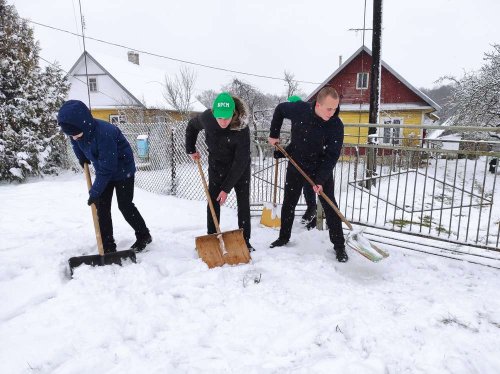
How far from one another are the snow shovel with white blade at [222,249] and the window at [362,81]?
18.8 meters

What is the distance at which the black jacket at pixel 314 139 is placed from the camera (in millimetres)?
3459

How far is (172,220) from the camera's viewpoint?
16.1ft

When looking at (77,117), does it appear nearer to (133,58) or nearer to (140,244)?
(140,244)

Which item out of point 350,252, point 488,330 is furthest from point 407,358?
point 350,252

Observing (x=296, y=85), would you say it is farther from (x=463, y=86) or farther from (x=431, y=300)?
(x=431, y=300)

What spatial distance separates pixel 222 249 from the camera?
327cm

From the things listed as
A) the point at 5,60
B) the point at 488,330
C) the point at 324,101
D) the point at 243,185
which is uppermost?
the point at 5,60

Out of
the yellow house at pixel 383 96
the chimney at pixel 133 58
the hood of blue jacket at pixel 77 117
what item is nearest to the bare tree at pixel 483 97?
the yellow house at pixel 383 96

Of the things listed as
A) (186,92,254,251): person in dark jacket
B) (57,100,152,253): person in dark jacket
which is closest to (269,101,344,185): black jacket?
(186,92,254,251): person in dark jacket

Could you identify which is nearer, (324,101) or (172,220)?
(324,101)

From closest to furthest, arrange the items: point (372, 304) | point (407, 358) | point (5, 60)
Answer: point (407, 358), point (372, 304), point (5, 60)

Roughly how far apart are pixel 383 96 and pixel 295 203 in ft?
60.1

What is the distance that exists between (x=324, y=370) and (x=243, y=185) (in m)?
2.02

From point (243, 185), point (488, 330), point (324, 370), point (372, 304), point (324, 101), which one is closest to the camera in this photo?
point (324, 370)
